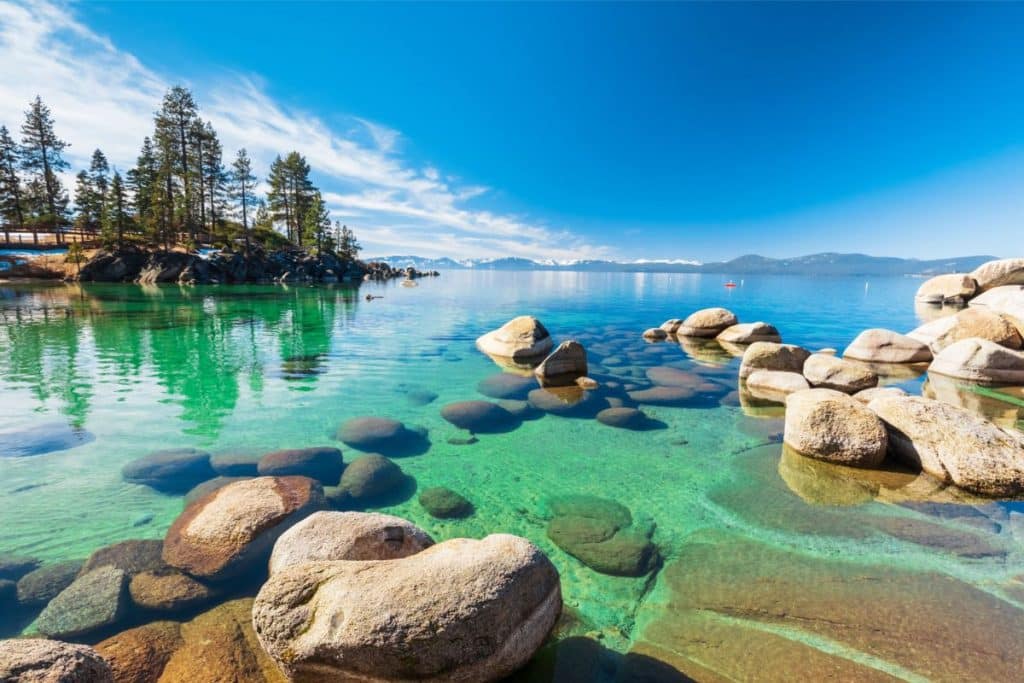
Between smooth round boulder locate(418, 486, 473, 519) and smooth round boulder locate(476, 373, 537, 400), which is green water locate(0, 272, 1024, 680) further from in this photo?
smooth round boulder locate(476, 373, 537, 400)

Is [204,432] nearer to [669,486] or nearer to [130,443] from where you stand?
[130,443]

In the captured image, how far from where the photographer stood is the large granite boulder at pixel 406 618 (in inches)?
124

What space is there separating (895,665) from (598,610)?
9.60 feet

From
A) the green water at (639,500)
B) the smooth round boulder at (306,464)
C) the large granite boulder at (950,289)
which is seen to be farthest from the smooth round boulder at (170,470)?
the large granite boulder at (950,289)

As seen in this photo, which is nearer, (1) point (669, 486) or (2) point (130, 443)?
(1) point (669, 486)

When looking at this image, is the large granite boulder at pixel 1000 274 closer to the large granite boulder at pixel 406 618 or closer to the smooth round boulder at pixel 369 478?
the smooth round boulder at pixel 369 478

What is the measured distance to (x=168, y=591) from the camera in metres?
4.98

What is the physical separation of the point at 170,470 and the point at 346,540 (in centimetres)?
600

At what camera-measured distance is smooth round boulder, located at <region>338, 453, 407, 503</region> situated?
24.8 ft

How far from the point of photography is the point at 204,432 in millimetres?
10203

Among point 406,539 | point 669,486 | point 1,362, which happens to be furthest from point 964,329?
point 1,362

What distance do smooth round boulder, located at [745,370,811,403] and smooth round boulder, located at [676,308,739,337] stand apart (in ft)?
38.2

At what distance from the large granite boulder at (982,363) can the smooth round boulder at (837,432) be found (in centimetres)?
1167

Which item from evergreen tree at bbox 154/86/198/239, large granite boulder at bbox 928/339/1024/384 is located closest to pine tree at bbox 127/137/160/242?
evergreen tree at bbox 154/86/198/239
